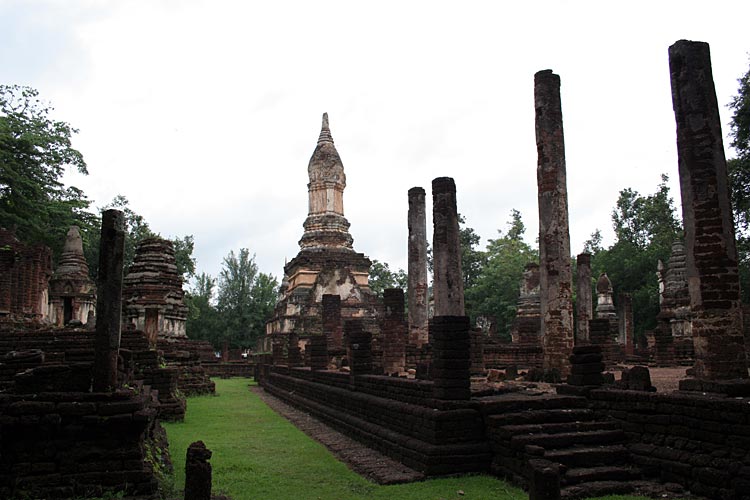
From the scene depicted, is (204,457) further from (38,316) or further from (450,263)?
(38,316)

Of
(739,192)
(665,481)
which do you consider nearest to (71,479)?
(665,481)

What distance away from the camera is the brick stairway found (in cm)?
658

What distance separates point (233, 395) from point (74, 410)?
14935 mm

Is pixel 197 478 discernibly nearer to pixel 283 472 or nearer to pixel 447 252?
pixel 283 472

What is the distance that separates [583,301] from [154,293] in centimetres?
1321

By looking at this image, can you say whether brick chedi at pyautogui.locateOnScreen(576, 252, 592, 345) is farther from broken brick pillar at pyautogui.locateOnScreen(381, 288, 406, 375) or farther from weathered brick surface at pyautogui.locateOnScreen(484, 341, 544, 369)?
broken brick pillar at pyautogui.locateOnScreen(381, 288, 406, 375)

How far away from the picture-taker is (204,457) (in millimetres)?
4684

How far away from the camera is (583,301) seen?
19.8 metres

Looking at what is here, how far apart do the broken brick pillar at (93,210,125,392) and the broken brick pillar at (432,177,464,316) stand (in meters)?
6.47

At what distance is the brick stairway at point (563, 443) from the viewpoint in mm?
6578

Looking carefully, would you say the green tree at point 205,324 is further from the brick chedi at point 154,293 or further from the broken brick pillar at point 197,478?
the broken brick pillar at point 197,478

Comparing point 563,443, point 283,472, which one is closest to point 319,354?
point 283,472

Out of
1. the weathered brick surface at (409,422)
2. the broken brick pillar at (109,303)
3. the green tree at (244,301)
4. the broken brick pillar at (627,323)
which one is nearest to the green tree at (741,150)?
the broken brick pillar at (627,323)

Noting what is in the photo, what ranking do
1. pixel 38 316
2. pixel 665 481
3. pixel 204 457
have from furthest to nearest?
pixel 38 316
pixel 665 481
pixel 204 457
